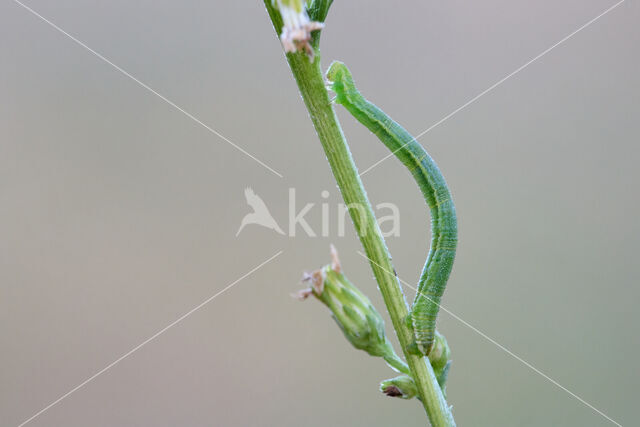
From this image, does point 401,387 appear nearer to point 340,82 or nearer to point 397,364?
point 397,364

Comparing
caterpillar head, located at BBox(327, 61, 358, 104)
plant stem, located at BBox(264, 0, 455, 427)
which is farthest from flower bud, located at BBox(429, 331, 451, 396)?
caterpillar head, located at BBox(327, 61, 358, 104)

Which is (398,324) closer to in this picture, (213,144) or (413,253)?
(413,253)

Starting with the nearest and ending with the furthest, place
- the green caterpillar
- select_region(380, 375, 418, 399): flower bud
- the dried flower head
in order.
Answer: the dried flower head
select_region(380, 375, 418, 399): flower bud
the green caterpillar

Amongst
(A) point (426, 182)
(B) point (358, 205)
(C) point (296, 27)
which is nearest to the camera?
(C) point (296, 27)

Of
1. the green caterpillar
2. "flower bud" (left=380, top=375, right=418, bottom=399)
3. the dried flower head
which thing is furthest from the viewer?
the green caterpillar

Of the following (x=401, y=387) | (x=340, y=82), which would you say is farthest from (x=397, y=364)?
(x=340, y=82)

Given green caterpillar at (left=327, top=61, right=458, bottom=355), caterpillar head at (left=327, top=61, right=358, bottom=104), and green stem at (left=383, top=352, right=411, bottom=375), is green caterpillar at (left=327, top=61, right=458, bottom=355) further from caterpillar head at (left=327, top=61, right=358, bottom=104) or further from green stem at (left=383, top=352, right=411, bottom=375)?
green stem at (left=383, top=352, right=411, bottom=375)

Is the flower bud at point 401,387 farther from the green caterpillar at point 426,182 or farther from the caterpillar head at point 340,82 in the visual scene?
the caterpillar head at point 340,82

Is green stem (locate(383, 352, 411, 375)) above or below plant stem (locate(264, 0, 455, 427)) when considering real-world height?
below
